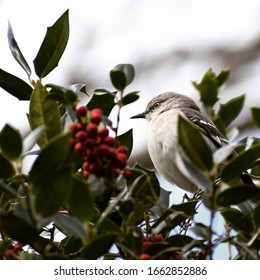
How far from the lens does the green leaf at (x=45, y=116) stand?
65.7 inches

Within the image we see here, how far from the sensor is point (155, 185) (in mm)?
1730

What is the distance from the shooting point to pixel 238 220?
155 centimetres

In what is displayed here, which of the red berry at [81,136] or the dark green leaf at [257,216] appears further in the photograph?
the dark green leaf at [257,216]

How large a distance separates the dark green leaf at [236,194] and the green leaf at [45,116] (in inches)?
20.5

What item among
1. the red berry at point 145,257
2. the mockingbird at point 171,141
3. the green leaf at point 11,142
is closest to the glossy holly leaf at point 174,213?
the red berry at point 145,257

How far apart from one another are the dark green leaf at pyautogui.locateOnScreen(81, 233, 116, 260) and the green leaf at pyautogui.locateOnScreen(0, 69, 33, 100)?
2.74ft

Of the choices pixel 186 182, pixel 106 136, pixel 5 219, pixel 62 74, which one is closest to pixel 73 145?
pixel 106 136

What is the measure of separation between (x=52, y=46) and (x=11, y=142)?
73 cm

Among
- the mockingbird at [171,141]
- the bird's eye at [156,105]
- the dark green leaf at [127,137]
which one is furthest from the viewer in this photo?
the bird's eye at [156,105]

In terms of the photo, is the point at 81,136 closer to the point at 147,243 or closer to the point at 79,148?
the point at 79,148

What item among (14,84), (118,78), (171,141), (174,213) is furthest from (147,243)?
(171,141)

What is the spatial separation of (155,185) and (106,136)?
1.14ft

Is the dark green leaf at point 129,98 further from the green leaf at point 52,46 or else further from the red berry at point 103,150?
the green leaf at point 52,46

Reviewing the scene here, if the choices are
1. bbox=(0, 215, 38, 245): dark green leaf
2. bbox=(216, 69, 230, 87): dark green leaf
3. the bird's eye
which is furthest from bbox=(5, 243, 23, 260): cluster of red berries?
the bird's eye
